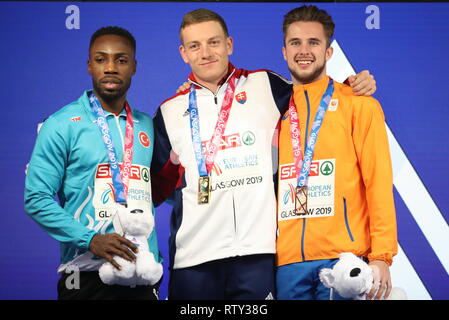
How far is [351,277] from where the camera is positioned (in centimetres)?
314

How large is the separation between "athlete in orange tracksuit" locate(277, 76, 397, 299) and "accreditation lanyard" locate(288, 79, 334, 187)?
3 cm

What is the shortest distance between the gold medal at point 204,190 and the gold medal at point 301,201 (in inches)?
15.3

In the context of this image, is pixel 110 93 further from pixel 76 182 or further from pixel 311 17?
pixel 311 17

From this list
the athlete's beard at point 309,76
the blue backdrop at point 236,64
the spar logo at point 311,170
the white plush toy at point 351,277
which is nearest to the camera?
the white plush toy at point 351,277

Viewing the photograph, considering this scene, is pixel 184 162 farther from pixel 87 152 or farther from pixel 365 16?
pixel 365 16

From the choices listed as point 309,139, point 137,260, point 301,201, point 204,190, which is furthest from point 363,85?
point 137,260

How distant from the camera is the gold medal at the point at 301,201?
338 centimetres

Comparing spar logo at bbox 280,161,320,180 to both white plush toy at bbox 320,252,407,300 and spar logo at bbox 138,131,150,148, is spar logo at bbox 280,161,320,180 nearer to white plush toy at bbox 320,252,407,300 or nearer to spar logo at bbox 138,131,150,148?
white plush toy at bbox 320,252,407,300

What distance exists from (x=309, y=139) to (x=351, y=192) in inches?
11.5

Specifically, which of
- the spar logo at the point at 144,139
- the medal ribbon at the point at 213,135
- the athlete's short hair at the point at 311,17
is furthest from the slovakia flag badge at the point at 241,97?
the spar logo at the point at 144,139

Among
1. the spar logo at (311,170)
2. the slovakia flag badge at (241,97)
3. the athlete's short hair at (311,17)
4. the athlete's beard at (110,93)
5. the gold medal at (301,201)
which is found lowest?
the gold medal at (301,201)

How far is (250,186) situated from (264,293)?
46 cm

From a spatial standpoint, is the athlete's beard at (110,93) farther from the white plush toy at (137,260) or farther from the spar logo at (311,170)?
the spar logo at (311,170)

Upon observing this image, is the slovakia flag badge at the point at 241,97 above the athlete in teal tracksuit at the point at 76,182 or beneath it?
above
